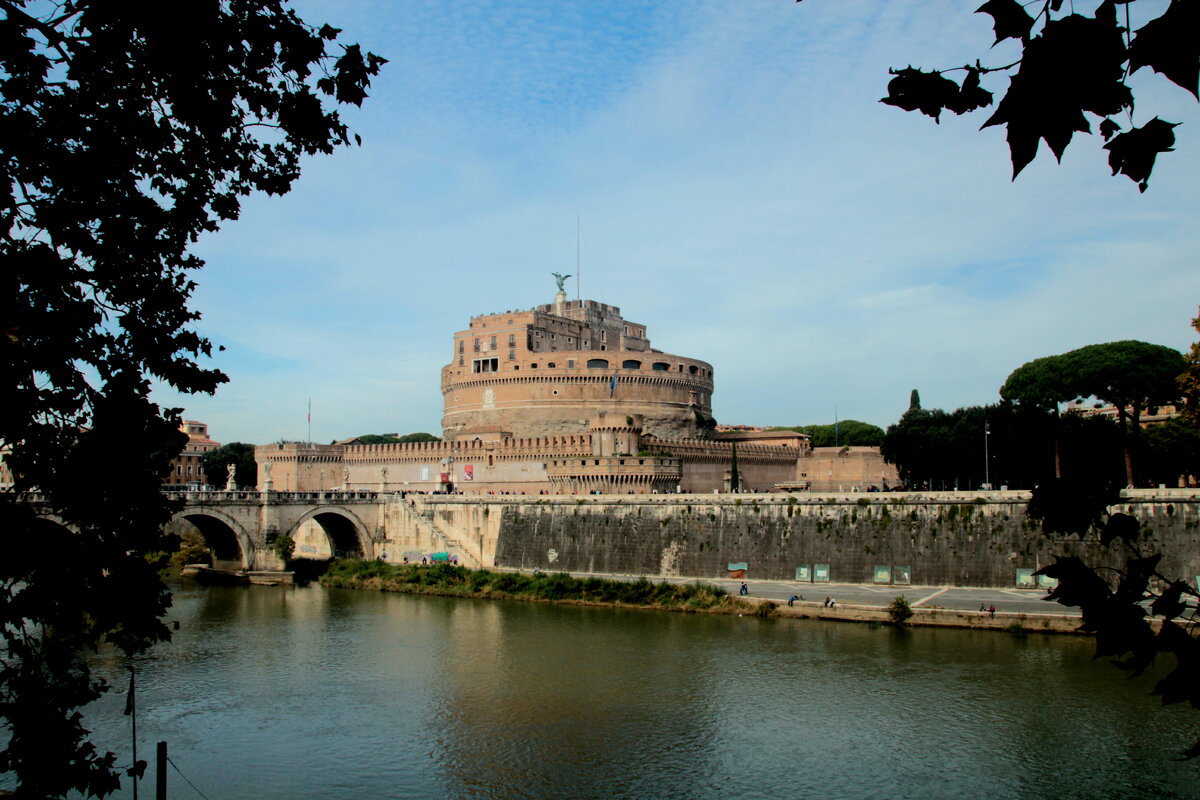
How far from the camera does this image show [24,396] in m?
5.70

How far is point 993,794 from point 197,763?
11.6 m

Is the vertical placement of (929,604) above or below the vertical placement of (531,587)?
above

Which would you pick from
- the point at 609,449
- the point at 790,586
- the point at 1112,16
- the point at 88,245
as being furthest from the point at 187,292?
the point at 609,449

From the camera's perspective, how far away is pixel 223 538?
39.1 meters

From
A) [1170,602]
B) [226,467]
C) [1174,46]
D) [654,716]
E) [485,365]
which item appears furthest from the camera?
[226,467]

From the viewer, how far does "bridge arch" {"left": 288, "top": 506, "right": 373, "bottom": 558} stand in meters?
40.3

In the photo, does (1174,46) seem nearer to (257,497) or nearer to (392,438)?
(257,497)

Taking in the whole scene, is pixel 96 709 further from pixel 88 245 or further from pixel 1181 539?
pixel 1181 539

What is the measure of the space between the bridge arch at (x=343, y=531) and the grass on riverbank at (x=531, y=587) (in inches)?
84.4

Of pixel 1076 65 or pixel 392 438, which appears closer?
pixel 1076 65

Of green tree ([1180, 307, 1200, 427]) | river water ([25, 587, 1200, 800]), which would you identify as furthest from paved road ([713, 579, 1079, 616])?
green tree ([1180, 307, 1200, 427])

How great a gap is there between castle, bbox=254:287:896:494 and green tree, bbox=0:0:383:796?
3819 centimetres

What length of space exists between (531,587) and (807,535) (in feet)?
28.7

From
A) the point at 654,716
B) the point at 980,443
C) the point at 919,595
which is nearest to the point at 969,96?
the point at 654,716
